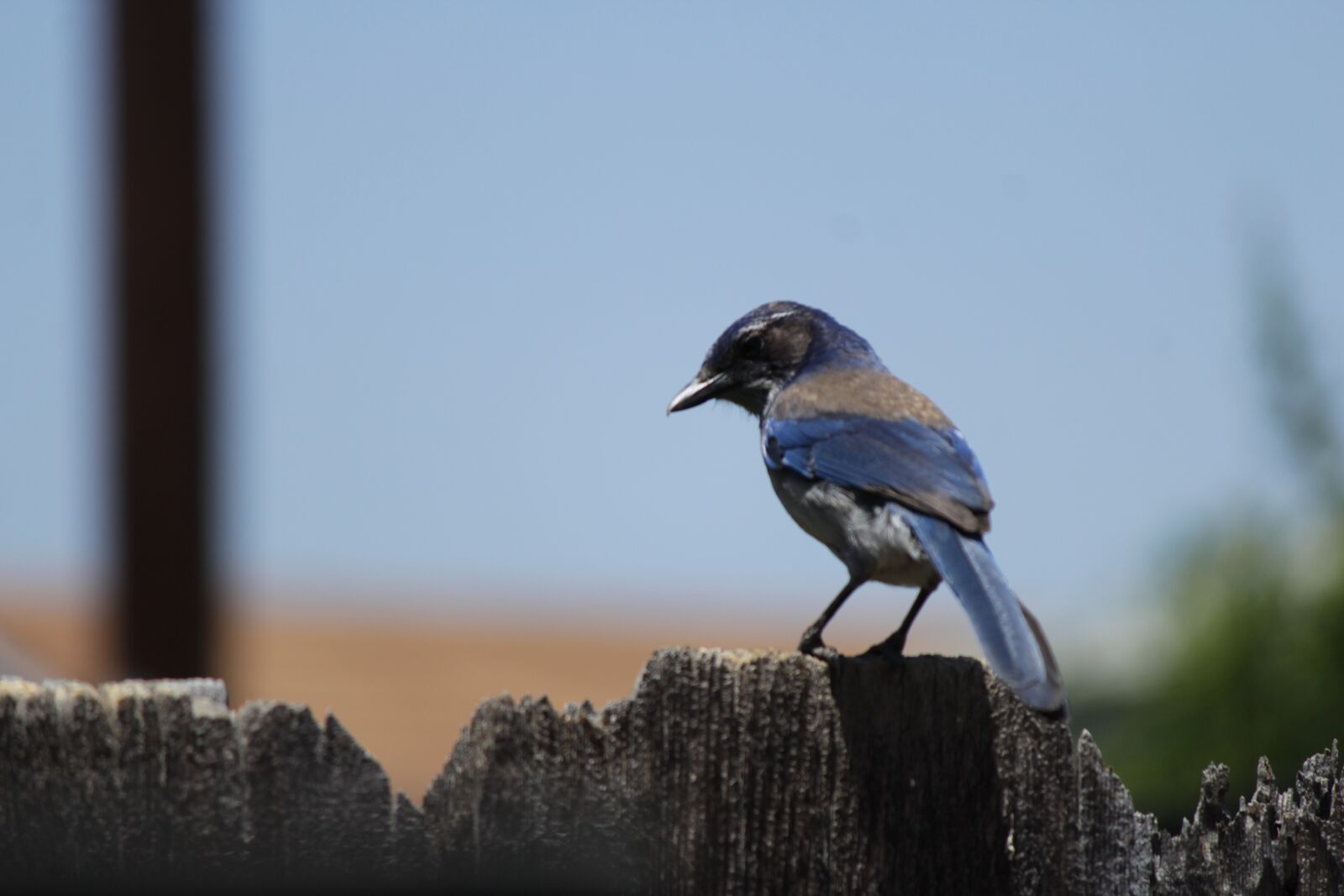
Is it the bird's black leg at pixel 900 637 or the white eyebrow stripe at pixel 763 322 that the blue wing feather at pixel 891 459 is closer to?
the bird's black leg at pixel 900 637

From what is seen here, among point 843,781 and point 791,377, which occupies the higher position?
point 791,377

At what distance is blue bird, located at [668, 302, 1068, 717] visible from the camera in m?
3.42

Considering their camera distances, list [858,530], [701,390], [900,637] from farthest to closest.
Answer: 1. [701,390]
2. [858,530]
3. [900,637]

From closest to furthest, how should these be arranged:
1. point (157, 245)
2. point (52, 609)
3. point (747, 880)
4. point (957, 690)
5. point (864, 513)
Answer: point (747, 880) < point (957, 690) < point (864, 513) < point (157, 245) < point (52, 609)

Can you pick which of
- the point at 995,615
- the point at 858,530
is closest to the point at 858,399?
the point at 858,530

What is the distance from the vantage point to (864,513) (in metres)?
4.29

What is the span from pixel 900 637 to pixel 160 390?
2.17m

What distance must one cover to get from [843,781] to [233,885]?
36.3 inches

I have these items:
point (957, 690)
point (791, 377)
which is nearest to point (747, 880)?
point (957, 690)

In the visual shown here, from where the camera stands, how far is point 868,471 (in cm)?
433

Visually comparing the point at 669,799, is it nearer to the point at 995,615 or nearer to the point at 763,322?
the point at 995,615

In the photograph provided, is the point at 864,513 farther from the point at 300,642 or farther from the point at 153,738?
the point at 300,642

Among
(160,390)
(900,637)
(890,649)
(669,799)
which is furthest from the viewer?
(160,390)

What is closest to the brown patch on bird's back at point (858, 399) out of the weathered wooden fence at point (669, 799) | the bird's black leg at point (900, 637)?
the bird's black leg at point (900, 637)
